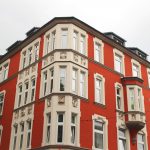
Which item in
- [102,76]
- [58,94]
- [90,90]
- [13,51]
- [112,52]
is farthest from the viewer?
[13,51]

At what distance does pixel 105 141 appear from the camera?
23797mm

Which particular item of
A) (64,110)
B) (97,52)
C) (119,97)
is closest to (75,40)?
(97,52)

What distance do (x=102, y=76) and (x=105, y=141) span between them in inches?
221

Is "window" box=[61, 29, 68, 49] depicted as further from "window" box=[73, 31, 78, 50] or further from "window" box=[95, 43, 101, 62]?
"window" box=[95, 43, 101, 62]

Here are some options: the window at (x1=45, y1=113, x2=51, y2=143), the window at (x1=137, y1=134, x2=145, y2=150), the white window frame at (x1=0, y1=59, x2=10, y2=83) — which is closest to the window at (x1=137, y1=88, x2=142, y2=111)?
the window at (x1=137, y1=134, x2=145, y2=150)

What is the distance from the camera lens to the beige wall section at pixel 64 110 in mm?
21188

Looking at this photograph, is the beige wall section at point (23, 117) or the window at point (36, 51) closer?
the beige wall section at point (23, 117)

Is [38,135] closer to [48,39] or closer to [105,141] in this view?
[105,141]

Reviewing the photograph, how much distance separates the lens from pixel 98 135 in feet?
78.0

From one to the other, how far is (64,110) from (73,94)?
Result: 4.86 ft

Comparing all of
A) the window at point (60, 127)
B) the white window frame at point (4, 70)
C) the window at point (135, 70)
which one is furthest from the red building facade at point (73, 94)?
the white window frame at point (4, 70)

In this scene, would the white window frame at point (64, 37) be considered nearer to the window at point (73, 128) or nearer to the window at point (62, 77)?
the window at point (62, 77)

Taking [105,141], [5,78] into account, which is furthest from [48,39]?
[105,141]

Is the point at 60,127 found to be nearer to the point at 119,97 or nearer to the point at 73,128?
the point at 73,128
